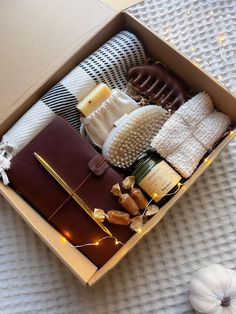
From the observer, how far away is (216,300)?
2.81 ft

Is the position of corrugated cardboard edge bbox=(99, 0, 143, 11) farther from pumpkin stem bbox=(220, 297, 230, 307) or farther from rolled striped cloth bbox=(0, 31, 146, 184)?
pumpkin stem bbox=(220, 297, 230, 307)

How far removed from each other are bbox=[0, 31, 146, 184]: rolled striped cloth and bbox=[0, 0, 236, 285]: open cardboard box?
0.9 inches

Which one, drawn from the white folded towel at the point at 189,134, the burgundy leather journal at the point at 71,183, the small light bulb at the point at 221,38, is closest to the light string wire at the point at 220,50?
the small light bulb at the point at 221,38

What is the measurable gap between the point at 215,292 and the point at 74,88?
1.53ft

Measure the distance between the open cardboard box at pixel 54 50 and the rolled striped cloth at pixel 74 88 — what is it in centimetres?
2

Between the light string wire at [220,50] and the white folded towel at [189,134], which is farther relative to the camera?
the light string wire at [220,50]

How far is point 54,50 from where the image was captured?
0.94 m

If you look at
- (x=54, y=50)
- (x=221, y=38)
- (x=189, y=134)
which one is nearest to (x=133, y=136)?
(x=189, y=134)

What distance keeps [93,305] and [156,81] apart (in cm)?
47

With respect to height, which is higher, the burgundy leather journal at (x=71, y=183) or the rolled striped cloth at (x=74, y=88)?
the rolled striped cloth at (x=74, y=88)

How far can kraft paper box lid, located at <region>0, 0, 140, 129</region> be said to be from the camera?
3.02ft

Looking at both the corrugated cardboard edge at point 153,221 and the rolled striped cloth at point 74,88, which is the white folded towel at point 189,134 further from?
the rolled striped cloth at point 74,88

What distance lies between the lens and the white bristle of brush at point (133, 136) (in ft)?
2.91

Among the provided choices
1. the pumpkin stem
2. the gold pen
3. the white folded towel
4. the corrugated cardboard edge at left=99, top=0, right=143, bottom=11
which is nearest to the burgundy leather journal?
the gold pen
